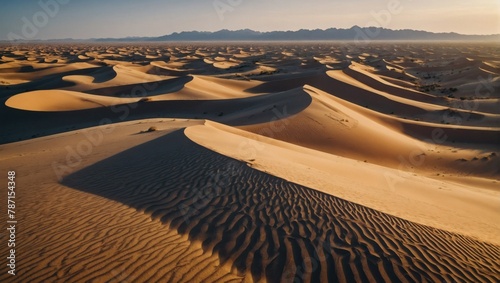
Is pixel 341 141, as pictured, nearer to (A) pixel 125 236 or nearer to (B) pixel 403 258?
(B) pixel 403 258

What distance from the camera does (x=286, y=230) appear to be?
550 centimetres

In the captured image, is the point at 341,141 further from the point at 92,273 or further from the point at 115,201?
the point at 92,273

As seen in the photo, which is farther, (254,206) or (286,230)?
(254,206)

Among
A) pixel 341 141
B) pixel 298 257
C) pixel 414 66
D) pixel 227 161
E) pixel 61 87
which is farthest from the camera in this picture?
pixel 414 66

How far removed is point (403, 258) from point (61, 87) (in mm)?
34703

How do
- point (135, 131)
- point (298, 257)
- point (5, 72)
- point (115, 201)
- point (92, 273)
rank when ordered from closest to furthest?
1. point (92, 273)
2. point (298, 257)
3. point (115, 201)
4. point (135, 131)
5. point (5, 72)

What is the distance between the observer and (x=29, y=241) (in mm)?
5059

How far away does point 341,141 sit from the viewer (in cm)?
1611

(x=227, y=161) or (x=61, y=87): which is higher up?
(x=227, y=161)

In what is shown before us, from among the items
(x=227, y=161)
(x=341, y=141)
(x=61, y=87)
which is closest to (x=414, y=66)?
(x=341, y=141)

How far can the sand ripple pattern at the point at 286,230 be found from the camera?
4.67 meters

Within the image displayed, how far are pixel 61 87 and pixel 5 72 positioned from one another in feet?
54.9

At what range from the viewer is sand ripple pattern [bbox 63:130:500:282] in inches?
184

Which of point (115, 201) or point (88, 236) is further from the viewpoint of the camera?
point (115, 201)
